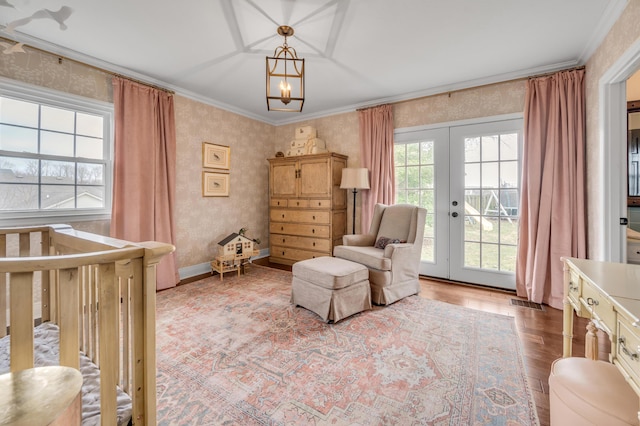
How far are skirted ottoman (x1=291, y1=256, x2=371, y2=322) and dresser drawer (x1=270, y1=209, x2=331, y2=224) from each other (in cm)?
135

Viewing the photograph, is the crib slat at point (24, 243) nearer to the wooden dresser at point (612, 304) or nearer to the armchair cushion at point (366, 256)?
the armchair cushion at point (366, 256)

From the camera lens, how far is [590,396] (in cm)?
102

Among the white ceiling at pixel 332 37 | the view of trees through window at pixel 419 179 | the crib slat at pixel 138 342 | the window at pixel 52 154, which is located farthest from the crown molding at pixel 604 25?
the window at pixel 52 154

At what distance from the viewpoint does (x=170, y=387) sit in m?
1.65

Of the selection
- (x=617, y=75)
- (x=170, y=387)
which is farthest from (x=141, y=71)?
(x=617, y=75)

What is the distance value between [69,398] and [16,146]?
3.19 meters

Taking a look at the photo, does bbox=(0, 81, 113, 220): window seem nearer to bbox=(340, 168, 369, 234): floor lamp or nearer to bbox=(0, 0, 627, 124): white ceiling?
bbox=(0, 0, 627, 124): white ceiling

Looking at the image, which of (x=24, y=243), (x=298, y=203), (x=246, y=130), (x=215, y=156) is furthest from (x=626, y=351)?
(x=246, y=130)

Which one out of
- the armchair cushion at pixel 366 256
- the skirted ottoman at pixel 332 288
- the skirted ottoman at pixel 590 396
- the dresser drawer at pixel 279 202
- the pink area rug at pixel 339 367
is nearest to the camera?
the skirted ottoman at pixel 590 396

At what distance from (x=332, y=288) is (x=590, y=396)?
5.54 ft

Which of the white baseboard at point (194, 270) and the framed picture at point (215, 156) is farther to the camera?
the framed picture at point (215, 156)

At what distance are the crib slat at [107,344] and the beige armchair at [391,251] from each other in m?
2.33

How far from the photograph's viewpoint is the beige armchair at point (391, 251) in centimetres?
287

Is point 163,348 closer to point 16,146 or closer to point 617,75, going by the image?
point 16,146
